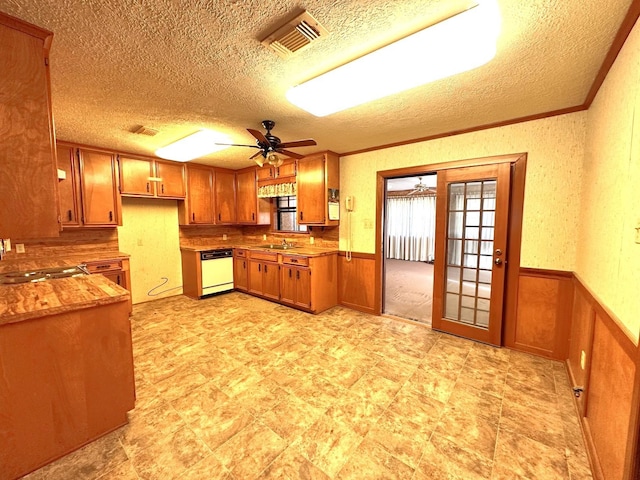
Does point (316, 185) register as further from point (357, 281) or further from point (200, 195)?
point (200, 195)

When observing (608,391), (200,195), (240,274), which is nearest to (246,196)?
(200,195)

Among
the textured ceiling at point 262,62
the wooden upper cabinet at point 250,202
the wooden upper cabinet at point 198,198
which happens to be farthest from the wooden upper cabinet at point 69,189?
the wooden upper cabinet at point 250,202

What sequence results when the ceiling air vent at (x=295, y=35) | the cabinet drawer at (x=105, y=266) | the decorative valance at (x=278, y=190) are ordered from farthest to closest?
the decorative valance at (x=278, y=190) → the cabinet drawer at (x=105, y=266) → the ceiling air vent at (x=295, y=35)

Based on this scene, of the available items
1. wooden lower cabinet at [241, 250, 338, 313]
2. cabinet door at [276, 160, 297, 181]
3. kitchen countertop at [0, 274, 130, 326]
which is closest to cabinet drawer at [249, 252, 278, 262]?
wooden lower cabinet at [241, 250, 338, 313]

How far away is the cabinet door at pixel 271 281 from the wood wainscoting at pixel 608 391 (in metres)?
3.47

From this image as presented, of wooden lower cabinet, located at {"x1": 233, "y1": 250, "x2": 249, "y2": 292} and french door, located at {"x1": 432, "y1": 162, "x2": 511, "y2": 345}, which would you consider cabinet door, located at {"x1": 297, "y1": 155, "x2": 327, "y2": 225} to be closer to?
wooden lower cabinet, located at {"x1": 233, "y1": 250, "x2": 249, "y2": 292}

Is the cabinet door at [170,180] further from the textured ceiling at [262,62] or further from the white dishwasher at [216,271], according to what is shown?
the textured ceiling at [262,62]

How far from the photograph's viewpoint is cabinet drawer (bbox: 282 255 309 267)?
376cm

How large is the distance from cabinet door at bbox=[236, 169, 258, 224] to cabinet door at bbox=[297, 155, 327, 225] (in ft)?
3.91

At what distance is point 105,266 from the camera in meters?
3.36

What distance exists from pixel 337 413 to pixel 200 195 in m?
4.13

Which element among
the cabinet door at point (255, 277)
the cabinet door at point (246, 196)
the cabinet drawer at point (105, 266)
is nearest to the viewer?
the cabinet drawer at point (105, 266)

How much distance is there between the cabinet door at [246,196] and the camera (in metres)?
4.85

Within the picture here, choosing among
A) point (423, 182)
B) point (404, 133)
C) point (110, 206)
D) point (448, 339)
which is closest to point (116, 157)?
point (110, 206)
